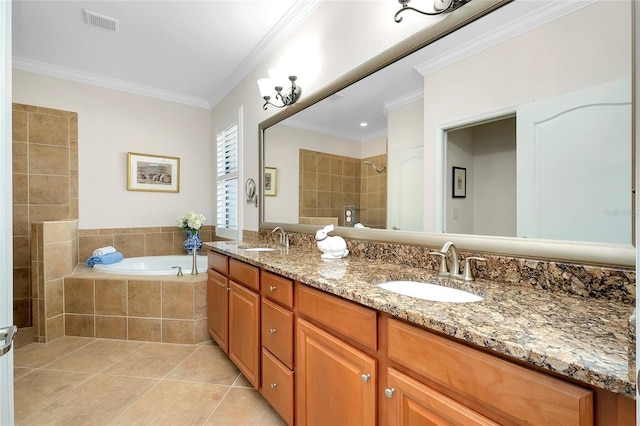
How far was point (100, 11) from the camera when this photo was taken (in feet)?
7.36

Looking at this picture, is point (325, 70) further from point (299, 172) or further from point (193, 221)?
point (193, 221)

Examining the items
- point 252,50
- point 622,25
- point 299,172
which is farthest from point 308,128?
point 622,25

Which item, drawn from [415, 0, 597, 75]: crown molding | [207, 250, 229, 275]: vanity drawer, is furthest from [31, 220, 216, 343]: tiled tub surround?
[415, 0, 597, 75]: crown molding

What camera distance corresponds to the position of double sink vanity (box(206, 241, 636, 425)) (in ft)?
1.86

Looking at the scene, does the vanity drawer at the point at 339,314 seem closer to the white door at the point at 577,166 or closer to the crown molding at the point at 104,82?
the white door at the point at 577,166

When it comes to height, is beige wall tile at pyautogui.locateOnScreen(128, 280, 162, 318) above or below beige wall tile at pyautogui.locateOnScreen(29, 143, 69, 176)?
below

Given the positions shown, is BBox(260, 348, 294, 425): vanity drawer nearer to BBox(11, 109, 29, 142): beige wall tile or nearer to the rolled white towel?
the rolled white towel

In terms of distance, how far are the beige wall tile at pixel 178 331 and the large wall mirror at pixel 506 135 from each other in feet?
5.71

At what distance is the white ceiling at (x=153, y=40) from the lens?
2211 millimetres

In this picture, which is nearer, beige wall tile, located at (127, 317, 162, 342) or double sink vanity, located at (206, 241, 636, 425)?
double sink vanity, located at (206, 241, 636, 425)

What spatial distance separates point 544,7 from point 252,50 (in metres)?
2.42

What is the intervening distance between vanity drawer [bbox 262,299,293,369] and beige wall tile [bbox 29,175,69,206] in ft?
9.57

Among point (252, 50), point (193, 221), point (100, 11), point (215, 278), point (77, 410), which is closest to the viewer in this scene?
point (77, 410)

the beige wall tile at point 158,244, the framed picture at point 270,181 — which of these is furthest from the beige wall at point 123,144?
the framed picture at point 270,181
